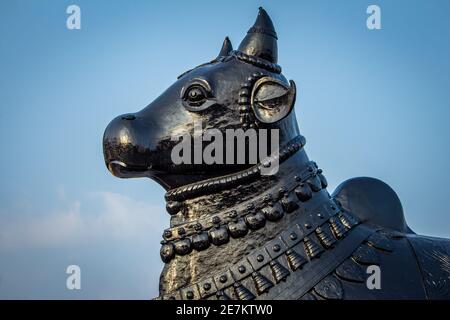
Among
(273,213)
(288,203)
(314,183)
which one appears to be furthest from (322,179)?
(273,213)

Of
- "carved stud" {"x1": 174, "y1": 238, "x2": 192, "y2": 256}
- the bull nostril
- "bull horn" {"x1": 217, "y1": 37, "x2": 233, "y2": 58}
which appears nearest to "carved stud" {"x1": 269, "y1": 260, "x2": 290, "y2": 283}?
"carved stud" {"x1": 174, "y1": 238, "x2": 192, "y2": 256}

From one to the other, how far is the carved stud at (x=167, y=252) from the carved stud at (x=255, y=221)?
0.49 metres

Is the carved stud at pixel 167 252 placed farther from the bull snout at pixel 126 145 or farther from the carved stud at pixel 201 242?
the bull snout at pixel 126 145

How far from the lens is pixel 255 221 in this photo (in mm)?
4215

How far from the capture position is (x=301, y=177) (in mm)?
4422

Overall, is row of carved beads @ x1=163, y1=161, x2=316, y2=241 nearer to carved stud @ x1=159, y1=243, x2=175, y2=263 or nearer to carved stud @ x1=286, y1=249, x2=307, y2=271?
carved stud @ x1=159, y1=243, x2=175, y2=263

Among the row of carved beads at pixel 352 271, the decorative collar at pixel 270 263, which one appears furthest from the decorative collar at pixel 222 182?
the row of carved beads at pixel 352 271

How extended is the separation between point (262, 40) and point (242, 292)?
5.56 feet

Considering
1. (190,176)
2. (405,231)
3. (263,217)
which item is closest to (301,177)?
(263,217)

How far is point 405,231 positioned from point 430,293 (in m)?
0.92

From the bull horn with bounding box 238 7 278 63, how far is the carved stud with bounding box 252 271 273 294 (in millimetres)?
1479
